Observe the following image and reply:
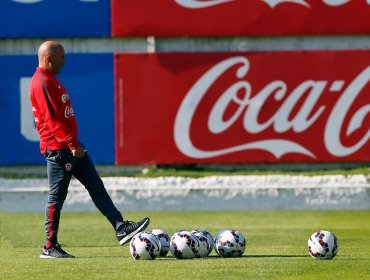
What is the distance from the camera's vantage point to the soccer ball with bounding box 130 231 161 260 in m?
10.2

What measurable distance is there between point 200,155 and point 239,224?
392 centimetres

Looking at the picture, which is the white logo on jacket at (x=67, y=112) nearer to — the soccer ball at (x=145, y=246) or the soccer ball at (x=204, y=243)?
the soccer ball at (x=145, y=246)

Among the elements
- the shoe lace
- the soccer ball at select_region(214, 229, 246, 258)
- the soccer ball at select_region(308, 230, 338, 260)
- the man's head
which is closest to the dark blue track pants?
the shoe lace

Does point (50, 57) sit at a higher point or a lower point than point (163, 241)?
higher

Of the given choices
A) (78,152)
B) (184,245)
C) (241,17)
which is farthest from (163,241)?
(241,17)

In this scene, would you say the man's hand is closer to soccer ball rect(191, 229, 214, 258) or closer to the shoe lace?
the shoe lace

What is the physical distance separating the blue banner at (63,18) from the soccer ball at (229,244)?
9790 mm

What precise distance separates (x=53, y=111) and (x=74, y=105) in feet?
30.1

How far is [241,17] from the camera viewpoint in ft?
64.5

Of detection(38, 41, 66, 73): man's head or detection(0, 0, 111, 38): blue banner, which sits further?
detection(0, 0, 111, 38): blue banner

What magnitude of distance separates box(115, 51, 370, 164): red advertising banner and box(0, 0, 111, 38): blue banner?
28.3 inches

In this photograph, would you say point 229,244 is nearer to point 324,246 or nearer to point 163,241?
point 163,241

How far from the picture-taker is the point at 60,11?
64.7 feet

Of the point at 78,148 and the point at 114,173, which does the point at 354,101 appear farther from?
the point at 78,148
